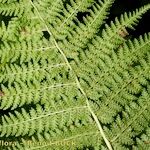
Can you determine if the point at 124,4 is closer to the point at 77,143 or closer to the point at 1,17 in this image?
the point at 1,17

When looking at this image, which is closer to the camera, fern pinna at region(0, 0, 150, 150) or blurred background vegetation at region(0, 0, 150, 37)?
fern pinna at region(0, 0, 150, 150)

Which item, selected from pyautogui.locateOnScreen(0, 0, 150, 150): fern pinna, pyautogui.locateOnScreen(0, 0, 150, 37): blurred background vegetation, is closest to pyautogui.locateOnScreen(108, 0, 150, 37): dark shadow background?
pyautogui.locateOnScreen(0, 0, 150, 37): blurred background vegetation

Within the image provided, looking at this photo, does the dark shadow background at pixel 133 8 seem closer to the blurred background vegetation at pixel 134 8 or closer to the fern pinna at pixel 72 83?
the blurred background vegetation at pixel 134 8

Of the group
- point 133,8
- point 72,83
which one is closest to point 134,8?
point 133,8

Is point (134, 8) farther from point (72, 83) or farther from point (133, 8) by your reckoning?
point (72, 83)

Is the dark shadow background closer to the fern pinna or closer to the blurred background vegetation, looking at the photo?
the blurred background vegetation

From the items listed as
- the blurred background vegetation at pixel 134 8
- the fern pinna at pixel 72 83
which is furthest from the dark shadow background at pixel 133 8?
the fern pinna at pixel 72 83

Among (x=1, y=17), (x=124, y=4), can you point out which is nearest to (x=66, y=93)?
(x=1, y=17)
